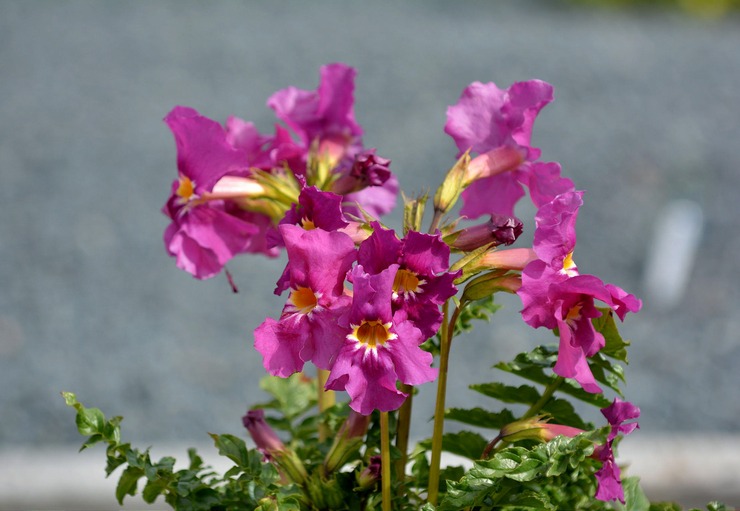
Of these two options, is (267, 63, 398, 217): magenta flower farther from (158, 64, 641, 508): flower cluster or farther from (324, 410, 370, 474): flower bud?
(324, 410, 370, 474): flower bud

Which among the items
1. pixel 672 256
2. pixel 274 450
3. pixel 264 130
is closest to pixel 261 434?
pixel 274 450

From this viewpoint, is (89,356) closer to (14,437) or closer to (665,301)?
(14,437)

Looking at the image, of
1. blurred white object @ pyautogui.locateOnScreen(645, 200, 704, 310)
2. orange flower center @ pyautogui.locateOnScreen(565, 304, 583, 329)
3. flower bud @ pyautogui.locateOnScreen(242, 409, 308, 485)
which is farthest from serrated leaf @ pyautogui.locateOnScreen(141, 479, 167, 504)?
blurred white object @ pyautogui.locateOnScreen(645, 200, 704, 310)

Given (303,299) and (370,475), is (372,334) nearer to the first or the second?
(303,299)

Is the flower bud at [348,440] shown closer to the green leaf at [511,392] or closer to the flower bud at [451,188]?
the green leaf at [511,392]

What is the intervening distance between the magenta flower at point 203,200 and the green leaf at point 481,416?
298mm

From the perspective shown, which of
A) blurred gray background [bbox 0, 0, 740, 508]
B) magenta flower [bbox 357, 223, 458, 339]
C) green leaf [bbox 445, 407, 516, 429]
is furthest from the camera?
blurred gray background [bbox 0, 0, 740, 508]

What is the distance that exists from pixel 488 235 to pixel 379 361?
0.16 m

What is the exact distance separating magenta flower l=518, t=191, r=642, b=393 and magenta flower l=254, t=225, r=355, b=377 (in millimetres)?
156

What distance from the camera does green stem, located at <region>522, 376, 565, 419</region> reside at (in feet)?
3.39

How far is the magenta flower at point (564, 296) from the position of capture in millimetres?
868

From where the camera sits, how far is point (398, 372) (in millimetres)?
863

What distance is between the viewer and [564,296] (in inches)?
34.5

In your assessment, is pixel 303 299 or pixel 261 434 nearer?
→ pixel 303 299
